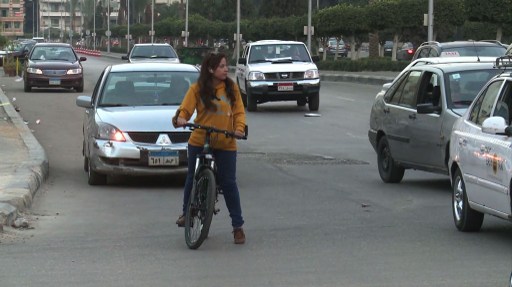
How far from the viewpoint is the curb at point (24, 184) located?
11028mm

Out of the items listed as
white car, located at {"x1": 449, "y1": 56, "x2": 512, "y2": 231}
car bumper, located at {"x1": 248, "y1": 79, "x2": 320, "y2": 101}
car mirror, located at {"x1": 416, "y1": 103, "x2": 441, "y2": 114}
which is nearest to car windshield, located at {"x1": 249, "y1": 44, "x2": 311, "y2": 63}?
car bumper, located at {"x1": 248, "y1": 79, "x2": 320, "y2": 101}

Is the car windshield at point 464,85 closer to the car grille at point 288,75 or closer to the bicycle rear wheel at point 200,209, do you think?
the bicycle rear wheel at point 200,209

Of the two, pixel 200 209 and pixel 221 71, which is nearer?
pixel 200 209

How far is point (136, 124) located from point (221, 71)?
14.6ft

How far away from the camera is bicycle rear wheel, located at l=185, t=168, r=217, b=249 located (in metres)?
9.19

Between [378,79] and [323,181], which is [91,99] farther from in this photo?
[378,79]

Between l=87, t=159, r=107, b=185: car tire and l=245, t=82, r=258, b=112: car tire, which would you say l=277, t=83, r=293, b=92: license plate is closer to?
l=245, t=82, r=258, b=112: car tire

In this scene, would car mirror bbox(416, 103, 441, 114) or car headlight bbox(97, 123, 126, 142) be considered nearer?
car mirror bbox(416, 103, 441, 114)

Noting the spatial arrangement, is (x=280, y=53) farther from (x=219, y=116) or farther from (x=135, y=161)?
(x=219, y=116)

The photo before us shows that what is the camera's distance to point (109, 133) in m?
13.8

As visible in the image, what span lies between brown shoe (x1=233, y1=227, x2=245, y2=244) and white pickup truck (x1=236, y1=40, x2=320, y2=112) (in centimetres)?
1898

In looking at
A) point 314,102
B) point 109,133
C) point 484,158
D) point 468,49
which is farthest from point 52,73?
point 484,158

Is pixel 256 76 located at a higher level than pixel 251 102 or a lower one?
higher

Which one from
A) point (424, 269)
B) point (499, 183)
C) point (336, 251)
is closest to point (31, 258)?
point (336, 251)
